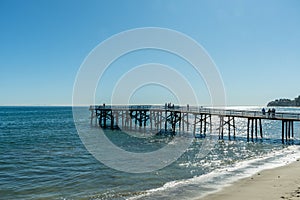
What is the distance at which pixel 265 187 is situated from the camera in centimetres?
1180

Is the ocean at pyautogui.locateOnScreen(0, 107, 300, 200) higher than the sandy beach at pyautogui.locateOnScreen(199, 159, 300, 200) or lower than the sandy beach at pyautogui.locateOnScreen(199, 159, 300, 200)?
lower

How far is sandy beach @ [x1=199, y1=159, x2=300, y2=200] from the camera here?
1041cm

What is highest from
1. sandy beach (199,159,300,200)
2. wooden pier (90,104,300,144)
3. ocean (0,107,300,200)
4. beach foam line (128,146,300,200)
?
wooden pier (90,104,300,144)

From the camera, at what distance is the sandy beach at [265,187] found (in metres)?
10.4

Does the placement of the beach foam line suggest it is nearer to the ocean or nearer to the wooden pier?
the ocean

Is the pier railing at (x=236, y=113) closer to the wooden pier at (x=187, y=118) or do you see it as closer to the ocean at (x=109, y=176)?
the wooden pier at (x=187, y=118)

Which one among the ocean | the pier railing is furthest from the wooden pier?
the ocean

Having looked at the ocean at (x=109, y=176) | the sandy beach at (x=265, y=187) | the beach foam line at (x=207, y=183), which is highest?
the sandy beach at (x=265, y=187)

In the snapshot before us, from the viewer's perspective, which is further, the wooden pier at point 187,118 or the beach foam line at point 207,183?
the wooden pier at point 187,118

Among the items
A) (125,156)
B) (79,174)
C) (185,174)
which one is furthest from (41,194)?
(125,156)

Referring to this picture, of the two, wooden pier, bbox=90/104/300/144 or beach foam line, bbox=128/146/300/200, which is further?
wooden pier, bbox=90/104/300/144

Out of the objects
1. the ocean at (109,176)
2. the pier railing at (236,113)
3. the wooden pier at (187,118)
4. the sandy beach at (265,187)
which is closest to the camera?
the sandy beach at (265,187)

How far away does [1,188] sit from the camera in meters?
13.8

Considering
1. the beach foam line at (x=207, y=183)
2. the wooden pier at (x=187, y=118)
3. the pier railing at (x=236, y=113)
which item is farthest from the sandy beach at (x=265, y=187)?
the wooden pier at (x=187, y=118)
